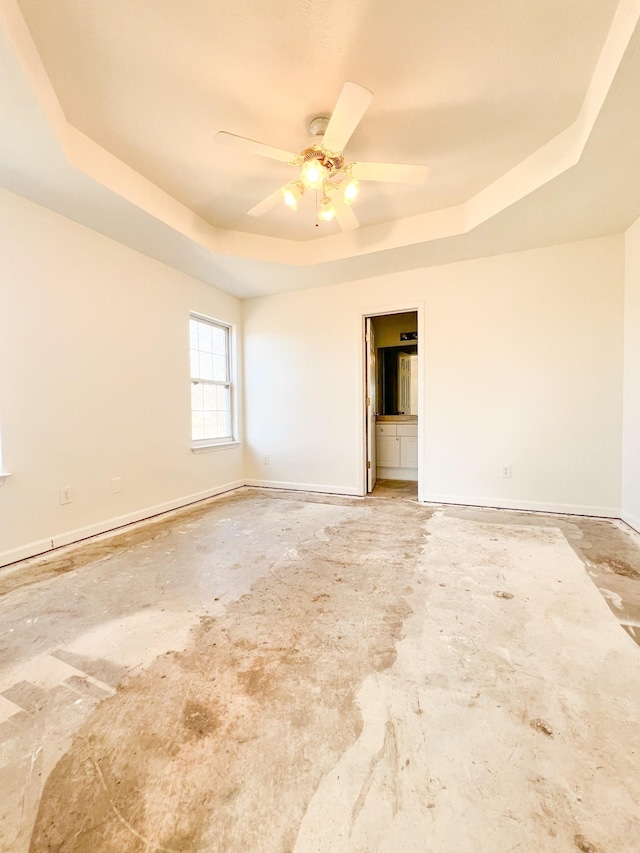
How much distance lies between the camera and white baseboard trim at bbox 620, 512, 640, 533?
8.90 feet

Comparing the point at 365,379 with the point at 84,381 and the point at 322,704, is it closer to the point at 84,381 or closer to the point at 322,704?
the point at 84,381

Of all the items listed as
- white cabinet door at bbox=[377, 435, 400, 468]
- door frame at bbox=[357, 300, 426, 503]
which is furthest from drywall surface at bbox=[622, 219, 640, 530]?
white cabinet door at bbox=[377, 435, 400, 468]

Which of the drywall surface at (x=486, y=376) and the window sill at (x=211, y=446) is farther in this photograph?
the window sill at (x=211, y=446)

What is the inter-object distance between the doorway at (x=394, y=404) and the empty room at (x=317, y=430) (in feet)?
2.06

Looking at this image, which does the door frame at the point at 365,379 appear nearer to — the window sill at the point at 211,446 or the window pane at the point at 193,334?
the window sill at the point at 211,446

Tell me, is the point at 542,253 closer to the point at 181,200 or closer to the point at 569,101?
the point at 569,101

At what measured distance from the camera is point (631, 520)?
9.27 ft

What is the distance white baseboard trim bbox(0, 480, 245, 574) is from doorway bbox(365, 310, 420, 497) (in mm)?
2154

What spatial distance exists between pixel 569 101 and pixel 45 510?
4203 mm

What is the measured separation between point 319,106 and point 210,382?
114 inches

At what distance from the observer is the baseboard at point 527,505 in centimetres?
310

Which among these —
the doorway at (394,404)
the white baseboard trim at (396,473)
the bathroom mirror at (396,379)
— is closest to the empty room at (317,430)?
the doorway at (394,404)

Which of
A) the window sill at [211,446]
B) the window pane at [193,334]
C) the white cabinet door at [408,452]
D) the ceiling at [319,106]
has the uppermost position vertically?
the ceiling at [319,106]

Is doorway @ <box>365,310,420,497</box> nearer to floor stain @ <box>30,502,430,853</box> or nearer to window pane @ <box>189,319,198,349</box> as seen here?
window pane @ <box>189,319,198,349</box>
